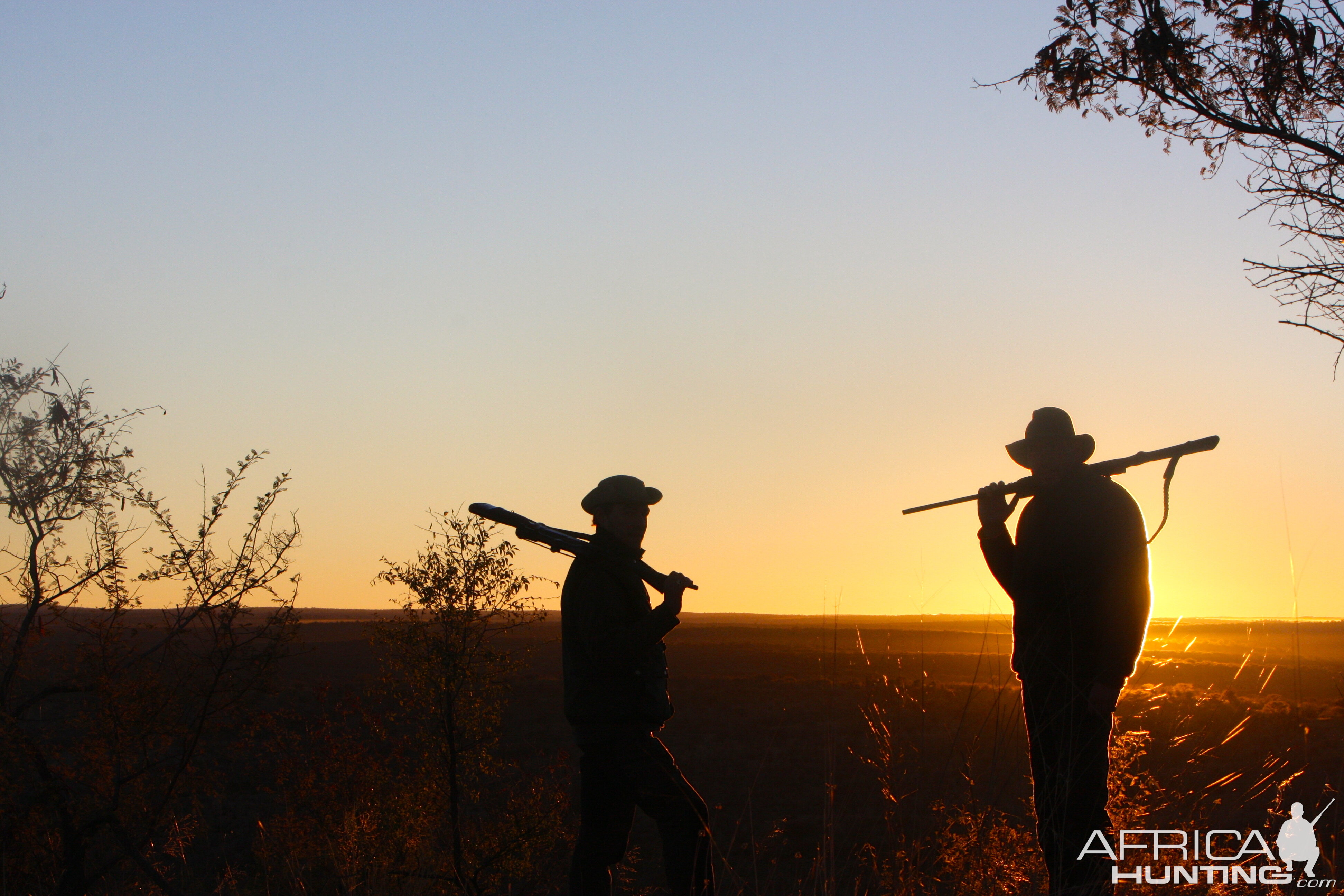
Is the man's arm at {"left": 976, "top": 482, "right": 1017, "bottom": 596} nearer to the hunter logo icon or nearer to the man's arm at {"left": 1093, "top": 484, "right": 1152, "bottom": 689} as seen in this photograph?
the man's arm at {"left": 1093, "top": 484, "right": 1152, "bottom": 689}

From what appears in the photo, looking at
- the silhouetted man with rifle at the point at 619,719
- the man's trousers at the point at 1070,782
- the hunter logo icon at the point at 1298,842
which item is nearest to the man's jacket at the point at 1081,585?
the man's trousers at the point at 1070,782

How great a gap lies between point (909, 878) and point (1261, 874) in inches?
46.5

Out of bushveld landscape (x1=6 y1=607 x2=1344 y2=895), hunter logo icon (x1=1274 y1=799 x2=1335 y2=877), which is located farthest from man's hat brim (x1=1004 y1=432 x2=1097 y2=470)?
hunter logo icon (x1=1274 y1=799 x2=1335 y2=877)

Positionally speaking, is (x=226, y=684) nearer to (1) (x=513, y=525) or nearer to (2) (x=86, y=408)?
(2) (x=86, y=408)

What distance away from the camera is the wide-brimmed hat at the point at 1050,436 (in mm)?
3900

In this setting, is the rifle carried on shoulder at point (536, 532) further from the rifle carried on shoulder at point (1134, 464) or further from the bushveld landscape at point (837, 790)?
the rifle carried on shoulder at point (1134, 464)

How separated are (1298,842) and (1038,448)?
62.5 inches

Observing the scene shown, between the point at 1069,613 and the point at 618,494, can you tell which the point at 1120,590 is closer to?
the point at 1069,613

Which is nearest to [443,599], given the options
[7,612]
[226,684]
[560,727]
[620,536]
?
[226,684]

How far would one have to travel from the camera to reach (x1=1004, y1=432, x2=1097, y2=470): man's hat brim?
391 cm

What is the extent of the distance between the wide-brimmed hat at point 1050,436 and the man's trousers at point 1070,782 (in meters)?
0.91

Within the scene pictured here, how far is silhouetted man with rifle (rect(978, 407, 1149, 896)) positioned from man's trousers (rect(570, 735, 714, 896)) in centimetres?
125

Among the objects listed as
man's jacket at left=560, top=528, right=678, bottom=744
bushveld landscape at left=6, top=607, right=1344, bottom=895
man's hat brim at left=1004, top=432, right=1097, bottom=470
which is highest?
man's hat brim at left=1004, top=432, right=1097, bottom=470

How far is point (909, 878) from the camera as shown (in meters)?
2.93
